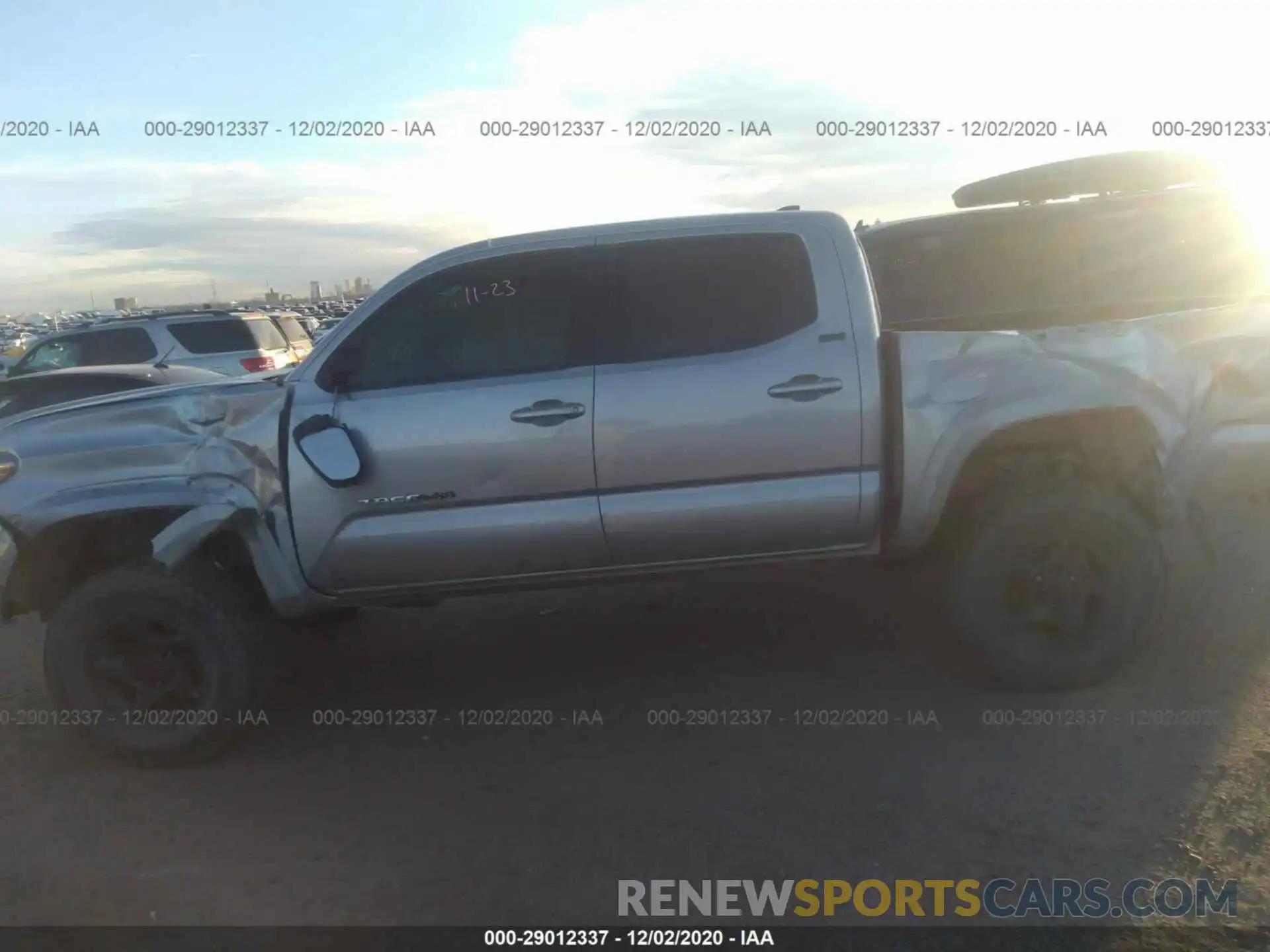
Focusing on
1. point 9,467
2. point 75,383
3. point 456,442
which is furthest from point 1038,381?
point 75,383

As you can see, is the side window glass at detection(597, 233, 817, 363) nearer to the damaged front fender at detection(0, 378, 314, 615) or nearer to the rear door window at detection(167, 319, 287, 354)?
the damaged front fender at detection(0, 378, 314, 615)

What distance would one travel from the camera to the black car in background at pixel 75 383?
409 inches

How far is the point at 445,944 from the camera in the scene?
298cm

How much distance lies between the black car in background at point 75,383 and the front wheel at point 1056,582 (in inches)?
328

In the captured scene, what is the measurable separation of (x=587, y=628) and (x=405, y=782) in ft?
5.62

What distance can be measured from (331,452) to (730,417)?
1.55 metres

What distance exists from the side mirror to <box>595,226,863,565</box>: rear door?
0.95 m

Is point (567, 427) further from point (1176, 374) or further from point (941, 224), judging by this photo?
point (941, 224)

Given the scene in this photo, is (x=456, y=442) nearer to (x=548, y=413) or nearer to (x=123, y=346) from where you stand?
(x=548, y=413)

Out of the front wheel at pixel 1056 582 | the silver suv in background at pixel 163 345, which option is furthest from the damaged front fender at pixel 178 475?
the silver suv in background at pixel 163 345

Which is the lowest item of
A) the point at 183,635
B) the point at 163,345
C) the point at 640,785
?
the point at 640,785

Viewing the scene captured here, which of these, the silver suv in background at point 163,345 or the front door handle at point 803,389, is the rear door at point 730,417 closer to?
the front door handle at point 803,389

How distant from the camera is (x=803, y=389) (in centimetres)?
408

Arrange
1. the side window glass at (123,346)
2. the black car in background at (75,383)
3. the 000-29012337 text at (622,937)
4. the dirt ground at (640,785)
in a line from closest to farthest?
the 000-29012337 text at (622,937)
the dirt ground at (640,785)
the black car in background at (75,383)
the side window glass at (123,346)
